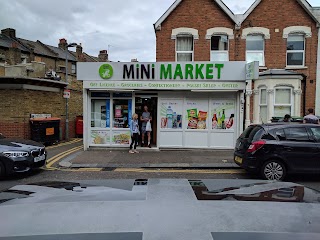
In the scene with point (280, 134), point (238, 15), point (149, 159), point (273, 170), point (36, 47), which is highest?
point (36, 47)

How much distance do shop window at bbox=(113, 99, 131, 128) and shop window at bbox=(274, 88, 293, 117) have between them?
755 centimetres

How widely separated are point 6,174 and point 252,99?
12230 mm

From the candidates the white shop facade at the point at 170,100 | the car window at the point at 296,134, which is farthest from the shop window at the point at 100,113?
the car window at the point at 296,134

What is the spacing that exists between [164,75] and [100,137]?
13.1 ft

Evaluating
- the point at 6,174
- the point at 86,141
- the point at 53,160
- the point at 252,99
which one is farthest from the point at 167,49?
the point at 6,174

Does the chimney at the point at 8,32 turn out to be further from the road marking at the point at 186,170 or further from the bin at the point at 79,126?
the road marking at the point at 186,170

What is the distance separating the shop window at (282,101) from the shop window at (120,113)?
24.8 feet

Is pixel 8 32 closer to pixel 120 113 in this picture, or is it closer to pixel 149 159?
pixel 120 113

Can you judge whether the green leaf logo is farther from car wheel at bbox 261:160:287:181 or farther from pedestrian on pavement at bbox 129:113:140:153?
car wheel at bbox 261:160:287:181

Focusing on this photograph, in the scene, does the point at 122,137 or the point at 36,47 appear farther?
the point at 36,47

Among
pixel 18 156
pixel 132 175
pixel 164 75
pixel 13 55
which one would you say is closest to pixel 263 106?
pixel 164 75

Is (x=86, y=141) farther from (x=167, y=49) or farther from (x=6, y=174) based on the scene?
(x=167, y=49)

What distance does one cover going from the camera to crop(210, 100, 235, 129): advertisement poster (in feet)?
41.6

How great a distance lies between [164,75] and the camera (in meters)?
12.4
